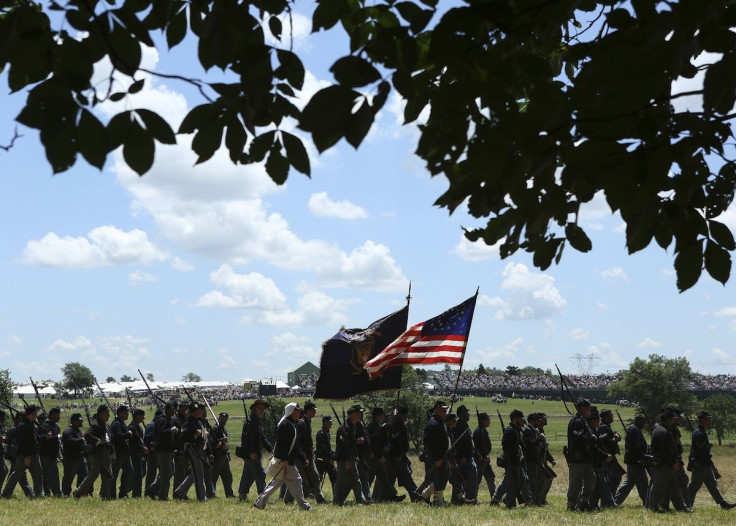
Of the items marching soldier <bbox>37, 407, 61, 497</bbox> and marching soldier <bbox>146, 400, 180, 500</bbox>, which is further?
marching soldier <bbox>37, 407, 61, 497</bbox>

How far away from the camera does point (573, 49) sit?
232 inches

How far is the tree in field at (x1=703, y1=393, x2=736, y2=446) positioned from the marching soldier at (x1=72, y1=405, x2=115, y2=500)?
6012cm

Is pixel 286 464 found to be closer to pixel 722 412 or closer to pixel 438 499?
pixel 438 499

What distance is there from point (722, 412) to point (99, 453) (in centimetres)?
6437

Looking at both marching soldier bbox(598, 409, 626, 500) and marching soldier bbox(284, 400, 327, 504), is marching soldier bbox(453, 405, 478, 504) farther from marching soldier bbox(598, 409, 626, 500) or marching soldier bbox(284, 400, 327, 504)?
marching soldier bbox(284, 400, 327, 504)

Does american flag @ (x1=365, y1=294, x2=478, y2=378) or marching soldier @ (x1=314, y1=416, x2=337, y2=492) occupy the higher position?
american flag @ (x1=365, y1=294, x2=478, y2=378)

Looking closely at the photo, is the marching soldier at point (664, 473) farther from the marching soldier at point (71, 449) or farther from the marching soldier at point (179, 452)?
the marching soldier at point (71, 449)

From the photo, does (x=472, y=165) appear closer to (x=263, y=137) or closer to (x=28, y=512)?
(x=263, y=137)

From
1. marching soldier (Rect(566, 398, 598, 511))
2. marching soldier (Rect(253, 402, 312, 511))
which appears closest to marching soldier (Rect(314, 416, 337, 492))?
marching soldier (Rect(253, 402, 312, 511))

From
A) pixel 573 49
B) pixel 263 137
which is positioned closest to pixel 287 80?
pixel 263 137

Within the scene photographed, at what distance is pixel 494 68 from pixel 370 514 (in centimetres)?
1225

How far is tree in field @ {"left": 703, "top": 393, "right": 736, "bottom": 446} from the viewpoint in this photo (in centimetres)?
6956

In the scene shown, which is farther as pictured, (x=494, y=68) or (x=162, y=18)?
(x=162, y=18)

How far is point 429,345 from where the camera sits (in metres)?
16.2
